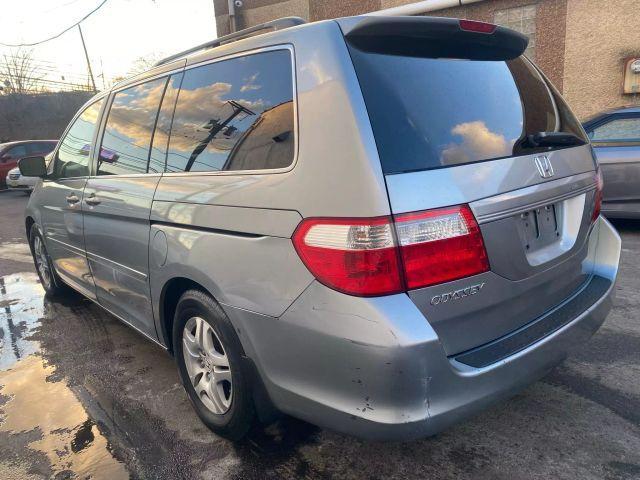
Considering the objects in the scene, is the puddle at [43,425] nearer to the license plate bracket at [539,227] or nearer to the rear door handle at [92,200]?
the rear door handle at [92,200]

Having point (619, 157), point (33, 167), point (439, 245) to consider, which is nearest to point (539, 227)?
point (439, 245)

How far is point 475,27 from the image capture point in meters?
2.14

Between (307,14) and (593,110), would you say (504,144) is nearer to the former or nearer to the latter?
(593,110)

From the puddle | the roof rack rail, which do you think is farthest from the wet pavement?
the roof rack rail

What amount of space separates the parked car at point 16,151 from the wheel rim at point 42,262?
12928mm

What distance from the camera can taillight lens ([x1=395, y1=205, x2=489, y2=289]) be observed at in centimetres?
171

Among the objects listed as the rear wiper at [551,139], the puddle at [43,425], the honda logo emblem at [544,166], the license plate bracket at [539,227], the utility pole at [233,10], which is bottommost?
the puddle at [43,425]

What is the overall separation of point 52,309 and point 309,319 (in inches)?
153

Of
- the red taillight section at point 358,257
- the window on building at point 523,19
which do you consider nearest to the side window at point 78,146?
the red taillight section at point 358,257

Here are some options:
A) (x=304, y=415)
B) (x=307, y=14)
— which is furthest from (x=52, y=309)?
(x=307, y=14)

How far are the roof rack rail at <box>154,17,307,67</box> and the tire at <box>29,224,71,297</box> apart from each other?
8.68ft

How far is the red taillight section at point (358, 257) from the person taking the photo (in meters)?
1.69

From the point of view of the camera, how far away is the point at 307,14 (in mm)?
18000

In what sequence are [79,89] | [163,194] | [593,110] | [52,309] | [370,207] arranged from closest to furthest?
[370,207]
[163,194]
[52,309]
[593,110]
[79,89]
